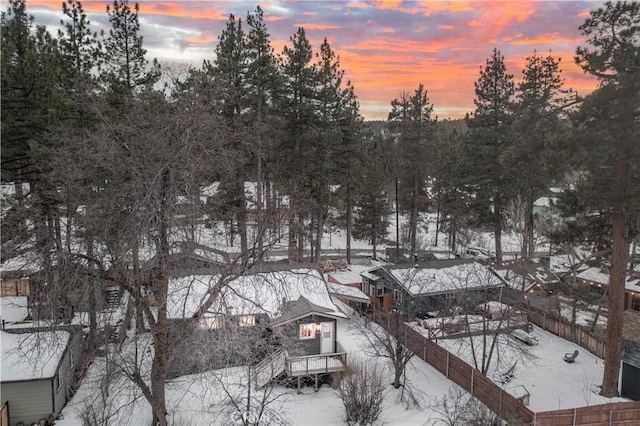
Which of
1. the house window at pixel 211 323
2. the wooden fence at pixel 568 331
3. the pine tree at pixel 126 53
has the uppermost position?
the pine tree at pixel 126 53

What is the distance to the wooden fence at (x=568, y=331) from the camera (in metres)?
20.6

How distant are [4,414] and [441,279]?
861 inches

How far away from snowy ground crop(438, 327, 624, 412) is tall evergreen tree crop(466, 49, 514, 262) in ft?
40.6

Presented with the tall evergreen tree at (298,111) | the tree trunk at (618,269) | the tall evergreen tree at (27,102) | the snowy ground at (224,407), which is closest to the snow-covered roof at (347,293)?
the tall evergreen tree at (298,111)

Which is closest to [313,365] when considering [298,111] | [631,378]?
[631,378]

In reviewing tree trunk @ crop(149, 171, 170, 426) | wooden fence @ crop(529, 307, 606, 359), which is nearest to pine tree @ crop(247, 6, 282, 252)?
tree trunk @ crop(149, 171, 170, 426)

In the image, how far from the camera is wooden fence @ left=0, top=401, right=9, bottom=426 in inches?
547

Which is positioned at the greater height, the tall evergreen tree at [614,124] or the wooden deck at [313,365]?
the tall evergreen tree at [614,124]

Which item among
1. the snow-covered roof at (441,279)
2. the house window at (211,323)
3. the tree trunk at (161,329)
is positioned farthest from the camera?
the snow-covered roof at (441,279)

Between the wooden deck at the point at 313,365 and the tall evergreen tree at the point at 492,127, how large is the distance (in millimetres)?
19773

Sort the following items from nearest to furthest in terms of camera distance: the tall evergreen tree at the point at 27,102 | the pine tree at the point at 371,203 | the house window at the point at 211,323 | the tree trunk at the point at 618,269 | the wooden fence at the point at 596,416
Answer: the house window at the point at 211,323 → the wooden fence at the point at 596,416 → the tree trunk at the point at 618,269 → the tall evergreen tree at the point at 27,102 → the pine tree at the point at 371,203

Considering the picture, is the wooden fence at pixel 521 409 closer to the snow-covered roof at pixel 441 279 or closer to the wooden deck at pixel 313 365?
the wooden deck at pixel 313 365

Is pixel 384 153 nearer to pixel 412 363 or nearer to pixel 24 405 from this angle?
pixel 412 363

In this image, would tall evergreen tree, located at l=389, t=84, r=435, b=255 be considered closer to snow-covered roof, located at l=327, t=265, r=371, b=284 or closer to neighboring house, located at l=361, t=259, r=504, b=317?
snow-covered roof, located at l=327, t=265, r=371, b=284
